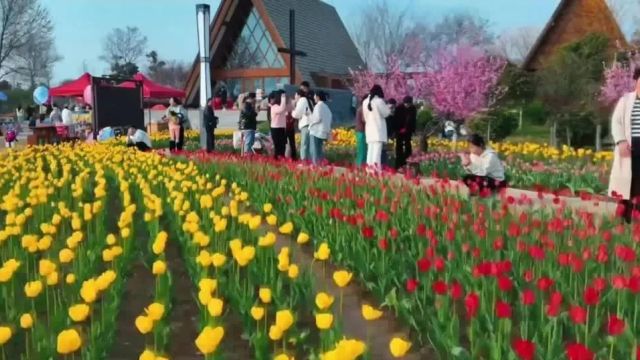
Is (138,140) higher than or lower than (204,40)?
lower

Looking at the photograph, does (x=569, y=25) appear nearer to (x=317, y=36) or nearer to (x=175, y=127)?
(x=317, y=36)

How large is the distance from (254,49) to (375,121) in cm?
2507

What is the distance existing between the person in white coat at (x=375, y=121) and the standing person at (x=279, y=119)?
236cm

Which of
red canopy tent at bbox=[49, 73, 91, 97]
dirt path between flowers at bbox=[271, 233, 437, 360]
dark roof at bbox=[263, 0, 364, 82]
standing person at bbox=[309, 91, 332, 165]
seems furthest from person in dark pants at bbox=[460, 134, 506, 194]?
dark roof at bbox=[263, 0, 364, 82]

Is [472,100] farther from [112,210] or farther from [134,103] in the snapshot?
[112,210]

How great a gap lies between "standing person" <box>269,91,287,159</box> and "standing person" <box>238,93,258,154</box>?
1139mm

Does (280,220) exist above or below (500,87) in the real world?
below

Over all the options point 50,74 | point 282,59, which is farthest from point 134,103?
point 50,74

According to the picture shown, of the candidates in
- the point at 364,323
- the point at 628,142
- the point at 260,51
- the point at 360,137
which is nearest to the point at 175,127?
the point at 360,137

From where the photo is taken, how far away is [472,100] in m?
18.6

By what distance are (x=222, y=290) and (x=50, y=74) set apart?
69.7 meters

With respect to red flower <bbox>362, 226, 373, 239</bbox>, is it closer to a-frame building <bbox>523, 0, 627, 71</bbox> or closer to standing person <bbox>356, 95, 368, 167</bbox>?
standing person <bbox>356, 95, 368, 167</bbox>

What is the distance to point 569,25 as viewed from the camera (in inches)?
1110

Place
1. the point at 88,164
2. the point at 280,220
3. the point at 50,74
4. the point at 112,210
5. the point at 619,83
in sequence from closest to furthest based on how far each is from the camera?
the point at 280,220 → the point at 112,210 → the point at 88,164 → the point at 619,83 → the point at 50,74
